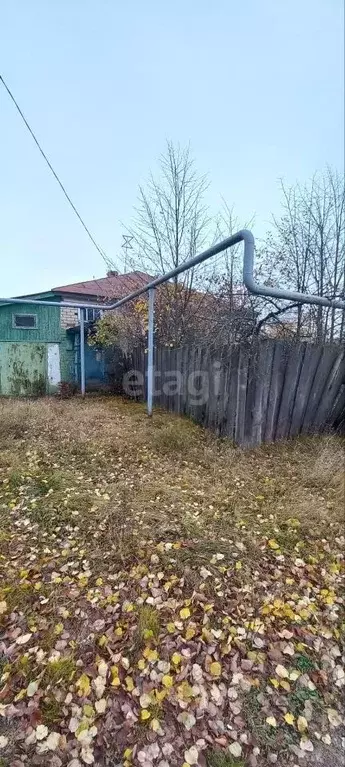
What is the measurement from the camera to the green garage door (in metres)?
8.87

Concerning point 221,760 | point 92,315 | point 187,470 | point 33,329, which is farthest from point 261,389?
point 33,329

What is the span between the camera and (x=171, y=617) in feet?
5.75

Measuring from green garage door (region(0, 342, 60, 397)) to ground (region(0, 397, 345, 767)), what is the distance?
6051 millimetres

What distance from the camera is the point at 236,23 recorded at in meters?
4.87

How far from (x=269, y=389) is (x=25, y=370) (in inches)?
289

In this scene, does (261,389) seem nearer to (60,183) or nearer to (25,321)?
(60,183)

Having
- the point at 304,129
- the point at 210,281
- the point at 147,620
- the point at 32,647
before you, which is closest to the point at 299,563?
the point at 147,620

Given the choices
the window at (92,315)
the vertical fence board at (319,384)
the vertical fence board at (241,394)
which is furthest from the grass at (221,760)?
the window at (92,315)

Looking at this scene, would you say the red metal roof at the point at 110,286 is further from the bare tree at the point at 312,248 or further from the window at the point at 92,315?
the bare tree at the point at 312,248

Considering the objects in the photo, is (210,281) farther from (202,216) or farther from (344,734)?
(344,734)

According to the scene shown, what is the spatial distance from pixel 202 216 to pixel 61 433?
19.1ft

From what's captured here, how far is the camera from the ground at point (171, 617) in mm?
1275

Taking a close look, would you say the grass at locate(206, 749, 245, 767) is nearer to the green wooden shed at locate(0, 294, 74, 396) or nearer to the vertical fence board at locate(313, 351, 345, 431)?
the vertical fence board at locate(313, 351, 345, 431)

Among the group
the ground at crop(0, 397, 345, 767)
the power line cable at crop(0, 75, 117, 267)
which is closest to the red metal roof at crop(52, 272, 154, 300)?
the power line cable at crop(0, 75, 117, 267)
